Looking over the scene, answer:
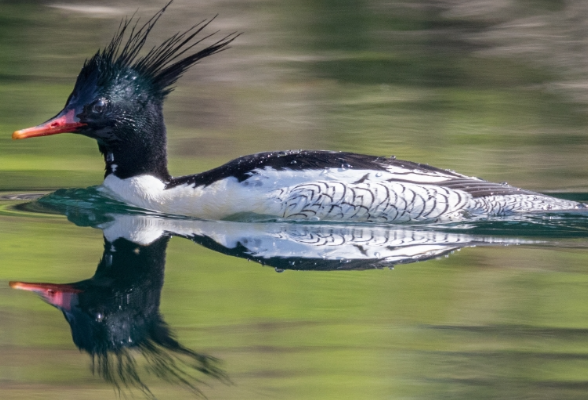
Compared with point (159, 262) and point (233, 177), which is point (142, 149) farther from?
point (159, 262)

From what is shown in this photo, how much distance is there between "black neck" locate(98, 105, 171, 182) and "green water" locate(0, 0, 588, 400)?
15.8 inches

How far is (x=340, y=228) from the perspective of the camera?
742 centimetres

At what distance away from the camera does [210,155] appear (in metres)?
10.8

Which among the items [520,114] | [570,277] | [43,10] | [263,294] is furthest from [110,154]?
[43,10]

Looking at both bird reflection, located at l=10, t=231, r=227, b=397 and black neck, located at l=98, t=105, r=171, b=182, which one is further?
black neck, located at l=98, t=105, r=171, b=182

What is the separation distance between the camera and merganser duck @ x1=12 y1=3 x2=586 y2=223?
24.1ft

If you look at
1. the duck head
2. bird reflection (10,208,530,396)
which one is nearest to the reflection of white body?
bird reflection (10,208,530,396)

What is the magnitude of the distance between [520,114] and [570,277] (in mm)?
7512

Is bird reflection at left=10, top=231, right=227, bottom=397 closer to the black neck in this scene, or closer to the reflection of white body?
the reflection of white body

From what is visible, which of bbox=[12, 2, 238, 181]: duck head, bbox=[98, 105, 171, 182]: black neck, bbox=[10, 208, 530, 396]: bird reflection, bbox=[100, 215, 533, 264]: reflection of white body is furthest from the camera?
bbox=[98, 105, 171, 182]: black neck

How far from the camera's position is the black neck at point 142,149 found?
7.68 meters

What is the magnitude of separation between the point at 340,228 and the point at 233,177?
908mm

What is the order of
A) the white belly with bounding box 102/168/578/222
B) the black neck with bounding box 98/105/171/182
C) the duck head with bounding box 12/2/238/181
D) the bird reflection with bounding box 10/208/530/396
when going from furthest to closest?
1. the black neck with bounding box 98/105/171/182
2. the duck head with bounding box 12/2/238/181
3. the white belly with bounding box 102/168/578/222
4. the bird reflection with bounding box 10/208/530/396

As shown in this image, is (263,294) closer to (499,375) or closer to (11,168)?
(499,375)
